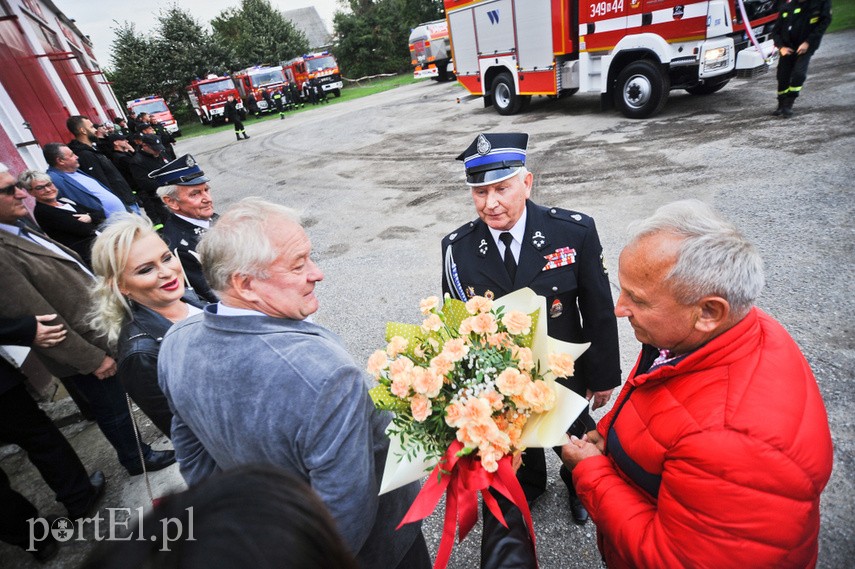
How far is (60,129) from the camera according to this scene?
10367 millimetres

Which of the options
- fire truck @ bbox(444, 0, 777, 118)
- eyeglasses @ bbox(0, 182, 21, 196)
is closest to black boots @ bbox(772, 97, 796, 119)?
fire truck @ bbox(444, 0, 777, 118)

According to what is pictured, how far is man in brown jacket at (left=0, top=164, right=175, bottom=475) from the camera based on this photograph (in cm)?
233

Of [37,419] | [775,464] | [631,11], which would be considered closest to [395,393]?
[775,464]

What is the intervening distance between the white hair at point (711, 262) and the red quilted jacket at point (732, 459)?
0.11 meters

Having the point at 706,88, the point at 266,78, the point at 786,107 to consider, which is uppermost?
the point at 266,78

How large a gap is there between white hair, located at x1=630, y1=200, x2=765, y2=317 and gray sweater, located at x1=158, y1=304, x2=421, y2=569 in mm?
996

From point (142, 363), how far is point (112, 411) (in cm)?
146

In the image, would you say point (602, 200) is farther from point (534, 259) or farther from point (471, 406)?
point (471, 406)

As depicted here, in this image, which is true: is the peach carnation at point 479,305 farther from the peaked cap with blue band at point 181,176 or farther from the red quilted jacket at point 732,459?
the peaked cap with blue band at point 181,176

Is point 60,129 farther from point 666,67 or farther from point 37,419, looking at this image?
point 666,67

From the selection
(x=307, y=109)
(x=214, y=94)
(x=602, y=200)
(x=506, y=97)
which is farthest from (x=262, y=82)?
(x=602, y=200)

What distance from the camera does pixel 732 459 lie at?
0.95 m

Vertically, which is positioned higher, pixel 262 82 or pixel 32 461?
pixel 262 82

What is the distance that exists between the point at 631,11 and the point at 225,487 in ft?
32.1
